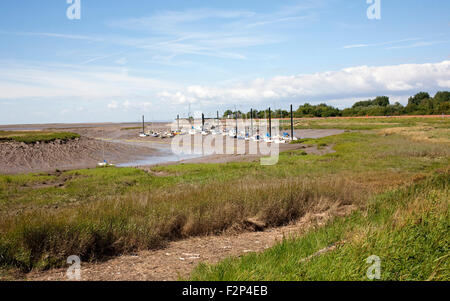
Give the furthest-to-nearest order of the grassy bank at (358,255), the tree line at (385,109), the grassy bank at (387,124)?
the tree line at (385,109)
the grassy bank at (387,124)
the grassy bank at (358,255)

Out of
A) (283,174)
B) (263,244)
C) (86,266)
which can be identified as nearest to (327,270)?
(263,244)

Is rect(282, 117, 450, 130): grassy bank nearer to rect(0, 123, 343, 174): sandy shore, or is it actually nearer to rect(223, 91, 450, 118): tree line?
rect(223, 91, 450, 118): tree line

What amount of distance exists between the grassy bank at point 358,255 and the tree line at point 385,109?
82.4 metres

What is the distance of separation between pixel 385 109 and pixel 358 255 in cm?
12268

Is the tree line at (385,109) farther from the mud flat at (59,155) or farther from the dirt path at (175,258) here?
the dirt path at (175,258)

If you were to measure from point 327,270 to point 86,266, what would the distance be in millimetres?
4332

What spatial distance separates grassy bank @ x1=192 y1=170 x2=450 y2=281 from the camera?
19.4 feet

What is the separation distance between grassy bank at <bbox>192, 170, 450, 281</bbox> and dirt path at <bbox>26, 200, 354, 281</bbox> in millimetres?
740

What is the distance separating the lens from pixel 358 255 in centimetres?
633

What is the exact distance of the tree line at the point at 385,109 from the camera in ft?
354

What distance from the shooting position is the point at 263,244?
899 centimetres

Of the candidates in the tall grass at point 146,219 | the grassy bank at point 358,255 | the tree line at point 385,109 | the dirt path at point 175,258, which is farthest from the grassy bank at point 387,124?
the dirt path at point 175,258
